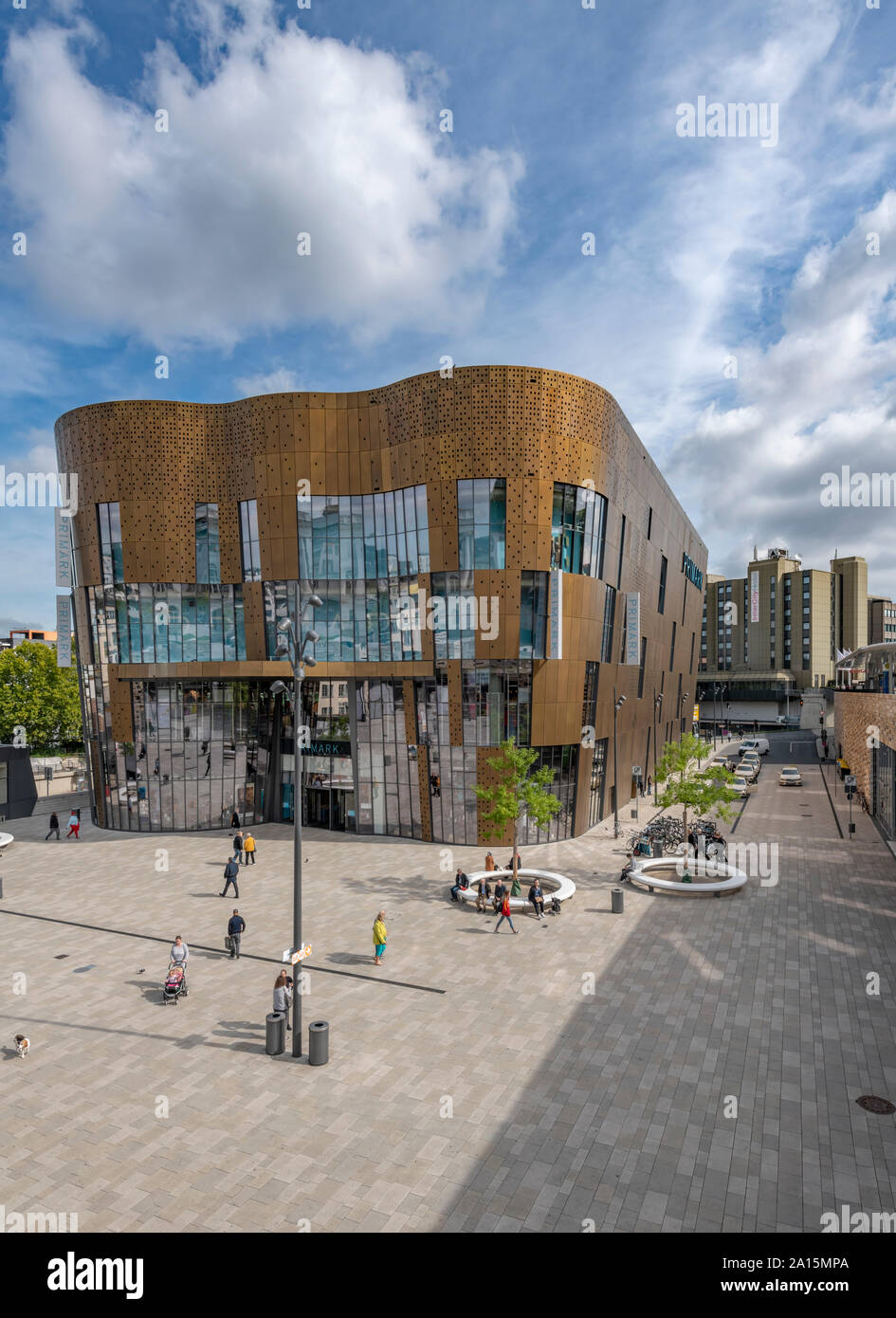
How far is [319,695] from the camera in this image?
37281 mm

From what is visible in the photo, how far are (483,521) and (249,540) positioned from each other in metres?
13.1

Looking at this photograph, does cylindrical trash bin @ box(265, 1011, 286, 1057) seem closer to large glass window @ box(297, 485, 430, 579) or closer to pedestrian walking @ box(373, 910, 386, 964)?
pedestrian walking @ box(373, 910, 386, 964)

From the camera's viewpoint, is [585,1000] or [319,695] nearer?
[585,1000]

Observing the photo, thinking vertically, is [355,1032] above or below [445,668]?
below

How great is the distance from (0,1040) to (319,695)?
2329cm

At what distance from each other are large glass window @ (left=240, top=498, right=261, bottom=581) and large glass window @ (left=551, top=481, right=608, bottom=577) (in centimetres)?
1565

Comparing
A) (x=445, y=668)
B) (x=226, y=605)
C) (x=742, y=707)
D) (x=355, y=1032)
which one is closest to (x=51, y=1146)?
(x=355, y=1032)

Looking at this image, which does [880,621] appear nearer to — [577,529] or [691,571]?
[691,571]

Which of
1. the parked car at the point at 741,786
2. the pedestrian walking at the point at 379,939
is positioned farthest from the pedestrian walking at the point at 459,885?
the parked car at the point at 741,786

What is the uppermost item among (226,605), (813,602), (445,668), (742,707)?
(813,602)

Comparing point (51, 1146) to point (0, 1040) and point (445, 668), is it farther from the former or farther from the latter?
point (445, 668)

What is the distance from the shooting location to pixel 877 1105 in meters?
12.4
